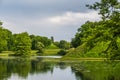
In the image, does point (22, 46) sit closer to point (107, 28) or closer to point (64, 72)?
point (64, 72)

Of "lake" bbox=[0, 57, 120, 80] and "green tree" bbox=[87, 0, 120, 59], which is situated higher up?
"green tree" bbox=[87, 0, 120, 59]

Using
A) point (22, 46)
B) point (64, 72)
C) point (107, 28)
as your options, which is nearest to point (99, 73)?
point (64, 72)

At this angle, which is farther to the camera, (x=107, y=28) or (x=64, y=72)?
(x=64, y=72)

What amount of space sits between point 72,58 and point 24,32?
57395 mm

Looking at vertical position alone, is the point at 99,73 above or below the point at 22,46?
below

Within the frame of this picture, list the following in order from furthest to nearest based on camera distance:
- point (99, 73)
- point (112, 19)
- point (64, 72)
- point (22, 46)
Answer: point (22, 46), point (64, 72), point (99, 73), point (112, 19)

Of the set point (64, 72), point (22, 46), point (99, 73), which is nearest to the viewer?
point (99, 73)

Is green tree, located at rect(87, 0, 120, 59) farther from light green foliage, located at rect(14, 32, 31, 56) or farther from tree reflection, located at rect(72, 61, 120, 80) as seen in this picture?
light green foliage, located at rect(14, 32, 31, 56)

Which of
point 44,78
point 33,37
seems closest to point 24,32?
point 33,37

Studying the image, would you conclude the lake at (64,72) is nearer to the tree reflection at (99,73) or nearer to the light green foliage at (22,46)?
the tree reflection at (99,73)

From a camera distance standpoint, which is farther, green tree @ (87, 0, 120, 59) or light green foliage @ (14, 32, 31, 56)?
light green foliage @ (14, 32, 31, 56)

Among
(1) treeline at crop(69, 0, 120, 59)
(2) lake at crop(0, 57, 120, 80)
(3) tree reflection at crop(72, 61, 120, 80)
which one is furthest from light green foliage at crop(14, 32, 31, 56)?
(1) treeline at crop(69, 0, 120, 59)

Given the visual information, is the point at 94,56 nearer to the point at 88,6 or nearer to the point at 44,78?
the point at 44,78

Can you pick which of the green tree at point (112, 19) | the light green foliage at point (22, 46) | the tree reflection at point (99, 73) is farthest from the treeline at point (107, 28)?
the light green foliage at point (22, 46)
